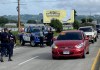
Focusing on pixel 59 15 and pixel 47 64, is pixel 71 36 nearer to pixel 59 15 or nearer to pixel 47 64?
pixel 47 64

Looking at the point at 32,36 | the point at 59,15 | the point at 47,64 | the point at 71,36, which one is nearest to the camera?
the point at 47,64

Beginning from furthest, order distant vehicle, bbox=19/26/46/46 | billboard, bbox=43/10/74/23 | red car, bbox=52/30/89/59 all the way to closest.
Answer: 1. billboard, bbox=43/10/74/23
2. distant vehicle, bbox=19/26/46/46
3. red car, bbox=52/30/89/59

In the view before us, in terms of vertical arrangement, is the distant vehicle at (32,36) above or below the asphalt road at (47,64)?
above

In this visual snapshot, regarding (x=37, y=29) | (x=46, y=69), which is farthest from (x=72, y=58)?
(x=37, y=29)

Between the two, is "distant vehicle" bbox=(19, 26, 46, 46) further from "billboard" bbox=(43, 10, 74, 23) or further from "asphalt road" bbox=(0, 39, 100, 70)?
"billboard" bbox=(43, 10, 74, 23)

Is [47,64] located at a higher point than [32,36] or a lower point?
lower

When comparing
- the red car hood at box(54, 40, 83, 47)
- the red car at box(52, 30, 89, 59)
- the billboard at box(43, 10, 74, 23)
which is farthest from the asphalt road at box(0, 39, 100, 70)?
the billboard at box(43, 10, 74, 23)

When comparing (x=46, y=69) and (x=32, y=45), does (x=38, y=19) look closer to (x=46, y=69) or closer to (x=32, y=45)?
(x=32, y=45)

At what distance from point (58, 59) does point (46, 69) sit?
496cm

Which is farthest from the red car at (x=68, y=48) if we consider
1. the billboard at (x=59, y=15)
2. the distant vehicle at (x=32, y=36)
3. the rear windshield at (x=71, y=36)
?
the billboard at (x=59, y=15)

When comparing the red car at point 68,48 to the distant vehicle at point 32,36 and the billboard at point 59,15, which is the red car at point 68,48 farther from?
the billboard at point 59,15

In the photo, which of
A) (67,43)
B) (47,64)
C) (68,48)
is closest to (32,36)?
(67,43)

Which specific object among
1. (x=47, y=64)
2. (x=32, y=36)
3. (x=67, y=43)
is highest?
(x=67, y=43)

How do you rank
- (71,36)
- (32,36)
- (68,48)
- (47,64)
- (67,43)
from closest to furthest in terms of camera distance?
(47,64)
(68,48)
(67,43)
(71,36)
(32,36)
